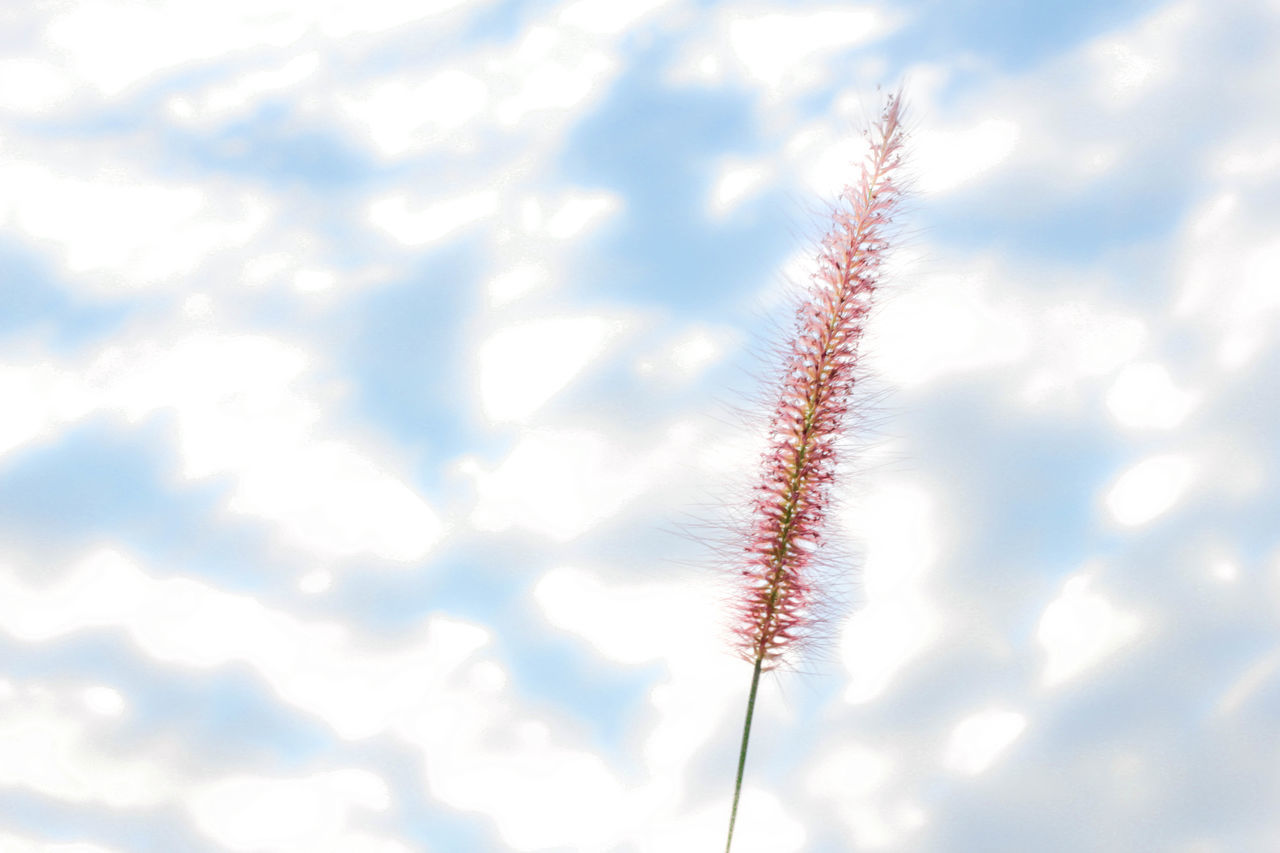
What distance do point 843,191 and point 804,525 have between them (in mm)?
2869

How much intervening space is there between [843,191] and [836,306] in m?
1.01

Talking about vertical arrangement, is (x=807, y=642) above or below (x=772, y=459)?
below

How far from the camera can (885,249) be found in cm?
992

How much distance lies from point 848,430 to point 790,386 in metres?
0.61

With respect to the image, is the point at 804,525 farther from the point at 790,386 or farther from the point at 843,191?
the point at 843,191

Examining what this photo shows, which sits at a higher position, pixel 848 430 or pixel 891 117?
pixel 891 117

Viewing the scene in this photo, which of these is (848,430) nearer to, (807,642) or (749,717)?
(807,642)

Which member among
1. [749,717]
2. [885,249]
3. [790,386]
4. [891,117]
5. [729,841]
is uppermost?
[891,117]

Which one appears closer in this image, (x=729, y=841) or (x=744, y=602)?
(x=729, y=841)

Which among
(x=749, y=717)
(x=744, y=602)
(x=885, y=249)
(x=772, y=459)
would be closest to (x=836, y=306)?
(x=885, y=249)

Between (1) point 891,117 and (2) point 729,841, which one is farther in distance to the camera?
(1) point 891,117

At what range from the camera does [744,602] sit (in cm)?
1035

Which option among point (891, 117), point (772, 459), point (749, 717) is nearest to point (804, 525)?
point (772, 459)

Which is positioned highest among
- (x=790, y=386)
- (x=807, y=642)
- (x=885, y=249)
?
(x=885, y=249)
